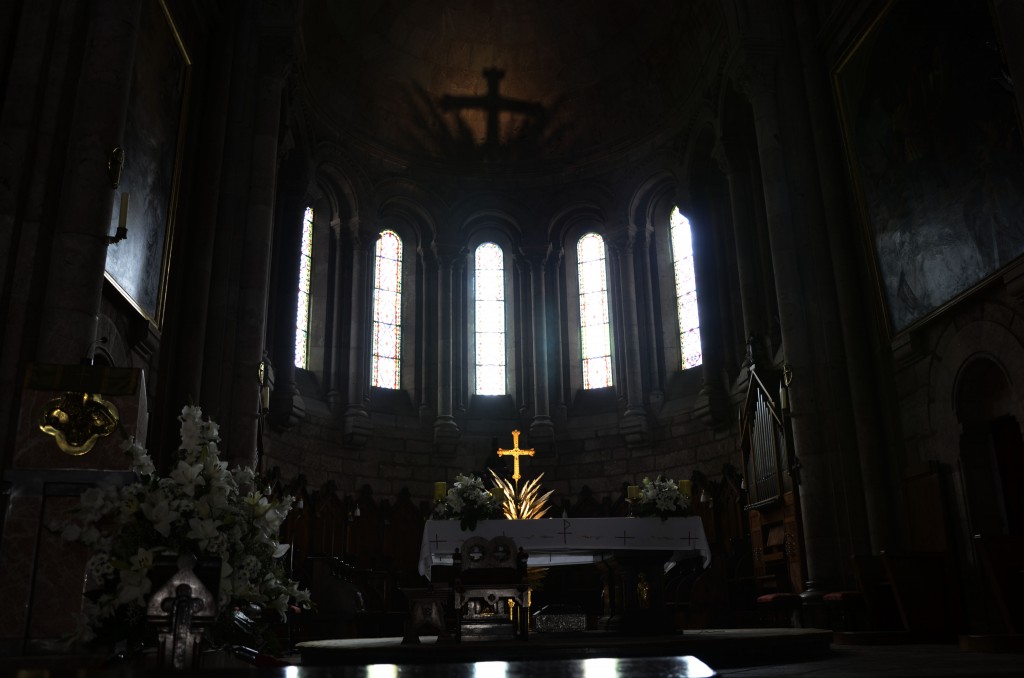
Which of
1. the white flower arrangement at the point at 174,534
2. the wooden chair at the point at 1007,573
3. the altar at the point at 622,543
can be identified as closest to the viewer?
the white flower arrangement at the point at 174,534

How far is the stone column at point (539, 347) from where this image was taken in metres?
16.9

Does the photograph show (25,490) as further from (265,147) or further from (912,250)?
(912,250)

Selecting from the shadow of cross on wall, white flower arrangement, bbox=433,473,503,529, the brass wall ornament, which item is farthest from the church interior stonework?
white flower arrangement, bbox=433,473,503,529

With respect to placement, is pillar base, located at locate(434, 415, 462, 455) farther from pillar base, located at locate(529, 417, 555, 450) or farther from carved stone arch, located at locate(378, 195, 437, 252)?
carved stone arch, located at locate(378, 195, 437, 252)

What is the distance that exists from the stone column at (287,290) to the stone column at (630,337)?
19.5 feet

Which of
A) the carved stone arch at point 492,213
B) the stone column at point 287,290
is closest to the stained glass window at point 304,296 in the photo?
the stone column at point 287,290

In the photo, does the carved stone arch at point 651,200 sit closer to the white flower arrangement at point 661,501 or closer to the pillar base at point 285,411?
the pillar base at point 285,411

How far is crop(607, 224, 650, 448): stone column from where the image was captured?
641 inches

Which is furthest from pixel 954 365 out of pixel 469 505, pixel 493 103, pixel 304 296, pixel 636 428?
pixel 493 103

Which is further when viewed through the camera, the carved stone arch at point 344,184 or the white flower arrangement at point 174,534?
the carved stone arch at point 344,184

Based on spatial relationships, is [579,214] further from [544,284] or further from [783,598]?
[783,598]

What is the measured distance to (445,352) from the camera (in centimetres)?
1733

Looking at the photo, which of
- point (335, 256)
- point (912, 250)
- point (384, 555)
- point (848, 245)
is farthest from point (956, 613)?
point (335, 256)

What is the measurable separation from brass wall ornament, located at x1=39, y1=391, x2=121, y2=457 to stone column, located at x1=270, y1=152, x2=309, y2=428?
30.0ft
